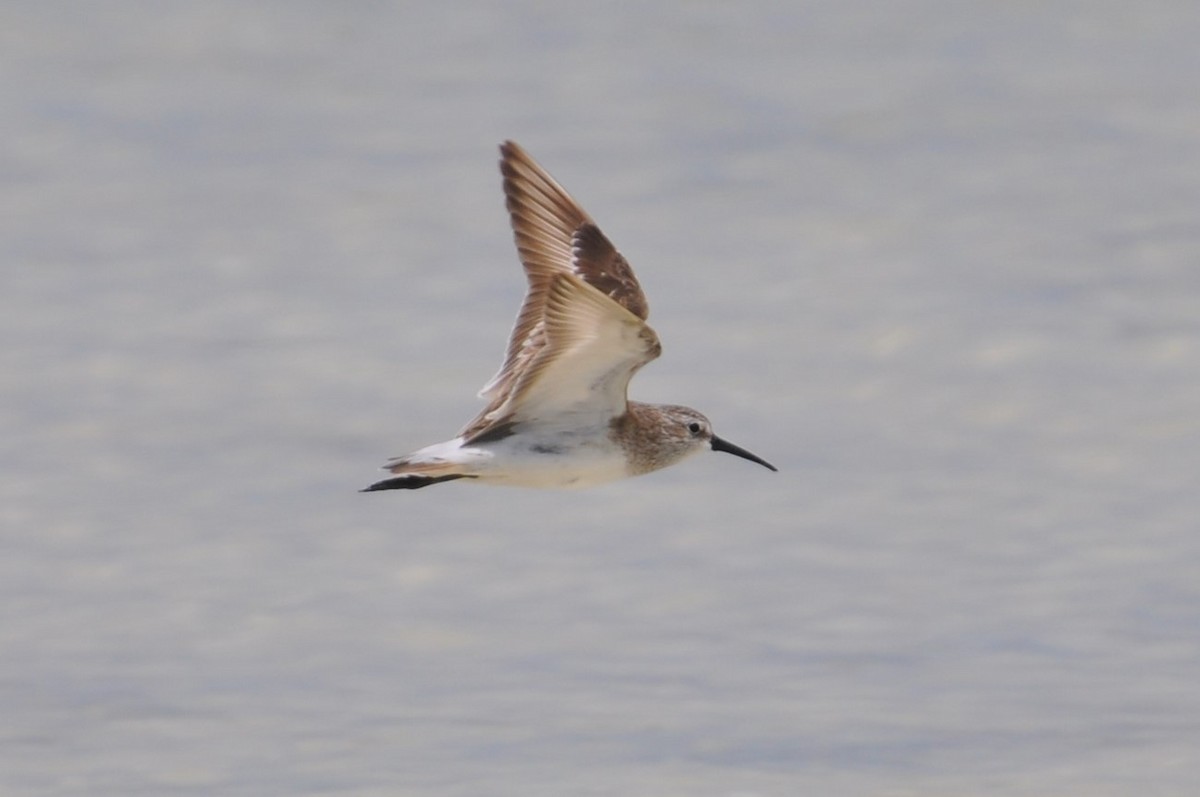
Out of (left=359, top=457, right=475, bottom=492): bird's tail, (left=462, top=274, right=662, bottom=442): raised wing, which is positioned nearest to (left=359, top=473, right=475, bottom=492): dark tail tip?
(left=359, top=457, right=475, bottom=492): bird's tail

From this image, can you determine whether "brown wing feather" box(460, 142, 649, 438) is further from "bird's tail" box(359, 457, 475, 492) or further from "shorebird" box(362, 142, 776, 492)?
"bird's tail" box(359, 457, 475, 492)

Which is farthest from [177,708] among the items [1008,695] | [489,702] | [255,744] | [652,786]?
[1008,695]

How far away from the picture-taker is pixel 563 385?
11.2 meters

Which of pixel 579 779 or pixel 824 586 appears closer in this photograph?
pixel 579 779

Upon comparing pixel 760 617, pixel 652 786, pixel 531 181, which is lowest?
pixel 652 786

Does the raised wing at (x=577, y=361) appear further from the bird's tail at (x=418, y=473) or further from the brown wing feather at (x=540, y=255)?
the bird's tail at (x=418, y=473)

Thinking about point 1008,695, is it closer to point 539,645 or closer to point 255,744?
point 539,645

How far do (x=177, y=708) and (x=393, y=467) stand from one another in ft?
6.40

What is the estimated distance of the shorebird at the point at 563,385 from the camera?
1088 cm

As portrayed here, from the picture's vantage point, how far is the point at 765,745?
11.9 m

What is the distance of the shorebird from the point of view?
35.7 feet

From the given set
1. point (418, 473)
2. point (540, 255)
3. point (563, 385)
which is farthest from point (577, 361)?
point (540, 255)

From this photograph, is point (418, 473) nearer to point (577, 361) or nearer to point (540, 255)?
point (577, 361)

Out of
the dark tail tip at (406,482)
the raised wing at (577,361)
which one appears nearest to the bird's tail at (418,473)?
the dark tail tip at (406,482)
